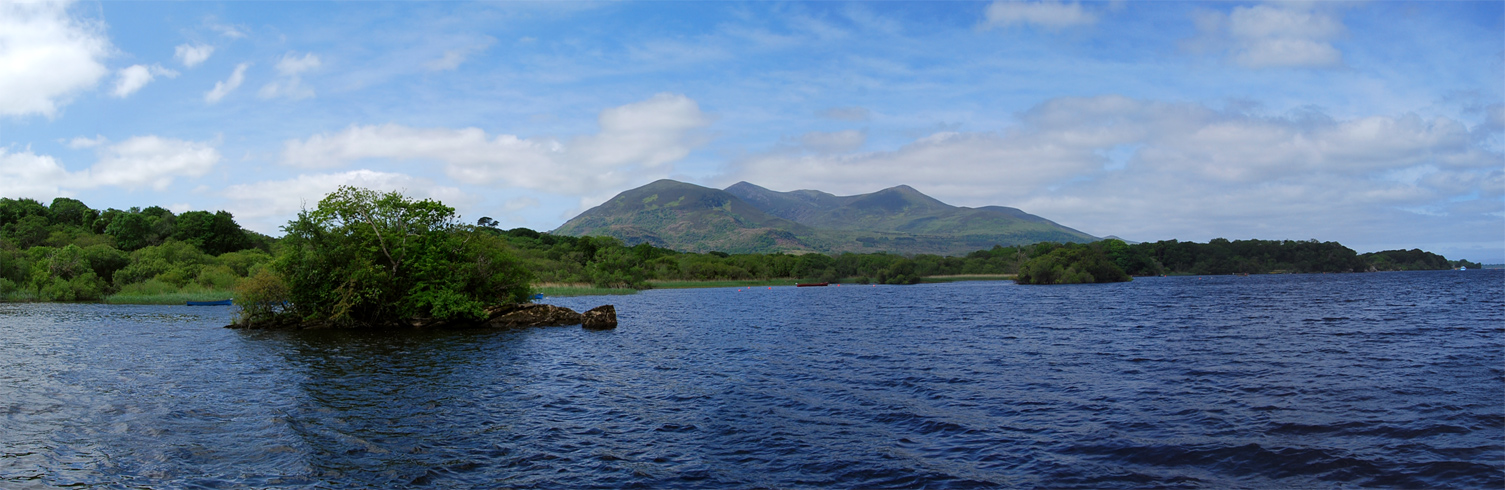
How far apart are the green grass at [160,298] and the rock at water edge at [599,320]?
5247cm

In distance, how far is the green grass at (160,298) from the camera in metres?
77.4

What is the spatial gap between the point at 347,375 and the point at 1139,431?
26102 mm

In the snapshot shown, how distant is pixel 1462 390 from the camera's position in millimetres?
A: 20891

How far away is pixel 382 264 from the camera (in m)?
50.3

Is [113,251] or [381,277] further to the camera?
[113,251]

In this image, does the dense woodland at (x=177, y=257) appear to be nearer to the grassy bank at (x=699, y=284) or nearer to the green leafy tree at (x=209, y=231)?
the green leafy tree at (x=209, y=231)

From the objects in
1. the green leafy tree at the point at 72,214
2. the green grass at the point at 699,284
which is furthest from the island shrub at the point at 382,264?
the green leafy tree at the point at 72,214

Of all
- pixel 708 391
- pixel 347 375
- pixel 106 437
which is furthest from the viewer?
pixel 347 375

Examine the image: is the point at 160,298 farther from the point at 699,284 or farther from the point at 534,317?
the point at 699,284

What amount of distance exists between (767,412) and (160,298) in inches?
3450

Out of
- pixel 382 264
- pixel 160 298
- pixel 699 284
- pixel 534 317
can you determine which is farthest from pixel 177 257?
pixel 699 284

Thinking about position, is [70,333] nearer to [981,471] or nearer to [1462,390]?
[981,471]

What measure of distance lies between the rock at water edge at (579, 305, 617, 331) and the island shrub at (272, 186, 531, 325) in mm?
7281

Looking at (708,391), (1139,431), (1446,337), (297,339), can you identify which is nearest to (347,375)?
(708,391)
